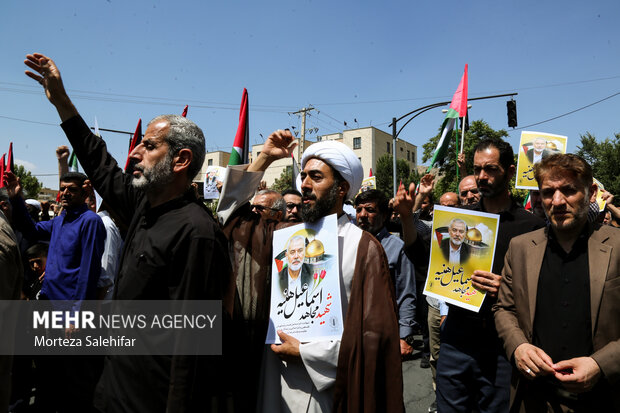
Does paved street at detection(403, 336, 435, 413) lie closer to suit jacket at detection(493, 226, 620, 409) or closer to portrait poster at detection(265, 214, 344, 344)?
suit jacket at detection(493, 226, 620, 409)

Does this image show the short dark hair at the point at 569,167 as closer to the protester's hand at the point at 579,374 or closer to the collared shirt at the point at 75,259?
the protester's hand at the point at 579,374

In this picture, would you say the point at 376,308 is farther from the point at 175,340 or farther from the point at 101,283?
the point at 101,283

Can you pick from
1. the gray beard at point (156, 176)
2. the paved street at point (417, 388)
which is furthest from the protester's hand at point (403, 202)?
the paved street at point (417, 388)

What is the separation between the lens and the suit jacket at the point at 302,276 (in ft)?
7.38

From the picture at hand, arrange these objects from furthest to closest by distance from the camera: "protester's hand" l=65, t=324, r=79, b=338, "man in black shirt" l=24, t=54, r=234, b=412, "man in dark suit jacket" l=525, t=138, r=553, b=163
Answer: "man in dark suit jacket" l=525, t=138, r=553, b=163 → "protester's hand" l=65, t=324, r=79, b=338 → "man in black shirt" l=24, t=54, r=234, b=412

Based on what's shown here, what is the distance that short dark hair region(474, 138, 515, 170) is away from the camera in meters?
3.08

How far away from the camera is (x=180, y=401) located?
1745 millimetres

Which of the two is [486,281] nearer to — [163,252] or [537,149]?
[163,252]

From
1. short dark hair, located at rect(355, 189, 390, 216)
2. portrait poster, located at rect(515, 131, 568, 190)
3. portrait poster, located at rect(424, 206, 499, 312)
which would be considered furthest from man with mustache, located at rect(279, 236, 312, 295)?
portrait poster, located at rect(515, 131, 568, 190)

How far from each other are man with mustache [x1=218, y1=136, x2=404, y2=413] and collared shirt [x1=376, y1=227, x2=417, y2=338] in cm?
127

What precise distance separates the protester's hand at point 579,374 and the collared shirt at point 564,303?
13cm

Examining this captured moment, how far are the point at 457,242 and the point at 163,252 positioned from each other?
194cm

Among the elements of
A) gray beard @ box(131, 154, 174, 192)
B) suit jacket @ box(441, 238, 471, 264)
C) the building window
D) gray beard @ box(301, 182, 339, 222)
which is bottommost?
suit jacket @ box(441, 238, 471, 264)

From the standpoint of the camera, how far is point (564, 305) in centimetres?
223
